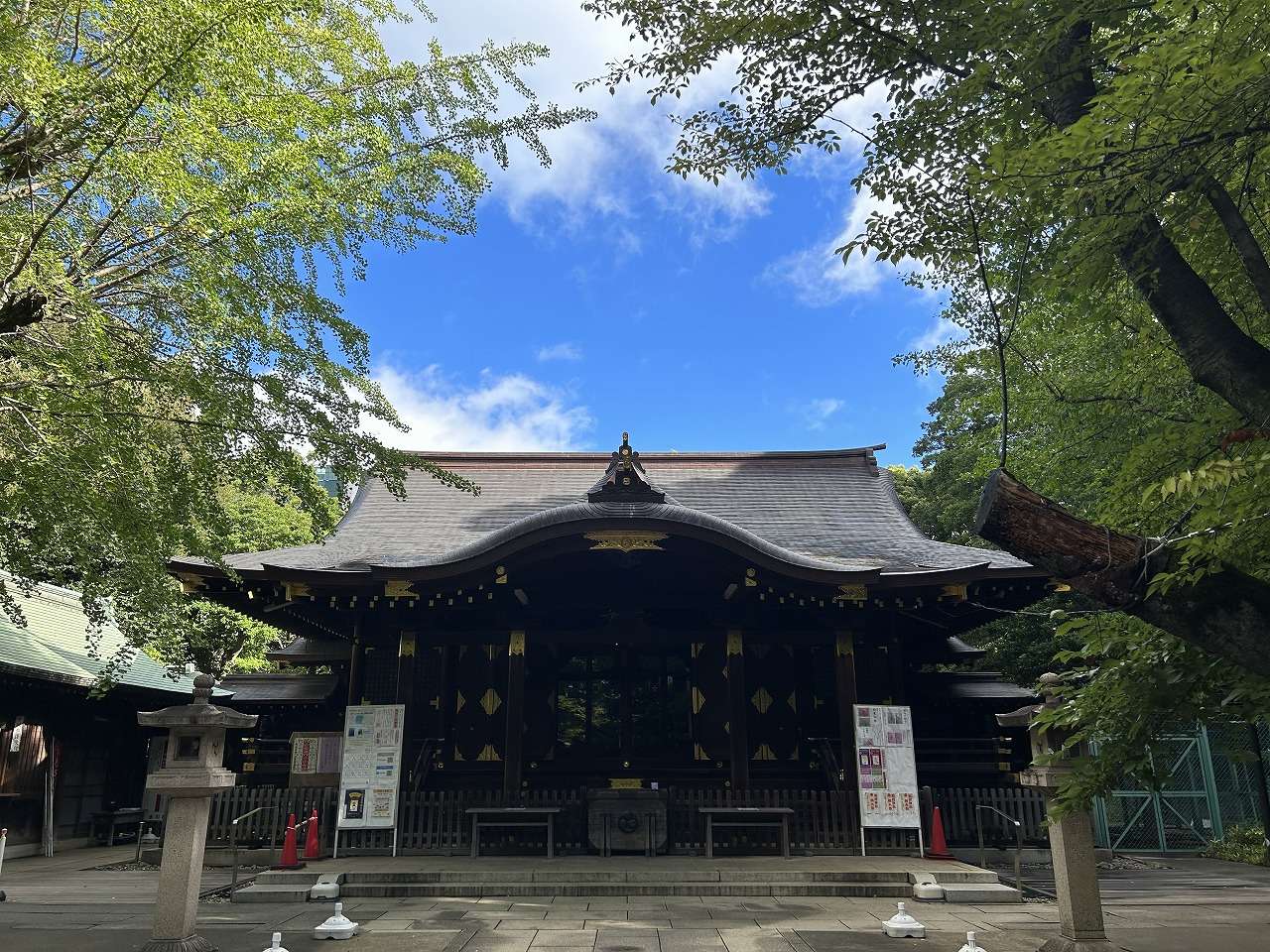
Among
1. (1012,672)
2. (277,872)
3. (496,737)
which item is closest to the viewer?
(277,872)

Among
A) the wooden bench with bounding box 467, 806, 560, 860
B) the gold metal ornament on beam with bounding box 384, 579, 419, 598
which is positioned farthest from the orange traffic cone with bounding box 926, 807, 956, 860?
the gold metal ornament on beam with bounding box 384, 579, 419, 598

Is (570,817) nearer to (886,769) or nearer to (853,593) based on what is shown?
(886,769)

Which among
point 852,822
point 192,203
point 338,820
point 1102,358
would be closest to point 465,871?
point 338,820

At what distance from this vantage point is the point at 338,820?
10.4m

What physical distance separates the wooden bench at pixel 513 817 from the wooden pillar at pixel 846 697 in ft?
13.7

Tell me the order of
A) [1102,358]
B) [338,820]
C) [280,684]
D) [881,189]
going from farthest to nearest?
[280,684]
[1102,358]
[338,820]
[881,189]

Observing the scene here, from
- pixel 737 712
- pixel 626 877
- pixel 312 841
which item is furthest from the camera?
pixel 737 712

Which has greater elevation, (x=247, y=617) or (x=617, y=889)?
(x=247, y=617)

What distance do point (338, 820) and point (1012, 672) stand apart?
1688 cm

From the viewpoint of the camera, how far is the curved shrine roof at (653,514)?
10828 millimetres

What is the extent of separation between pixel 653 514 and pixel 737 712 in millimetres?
3442

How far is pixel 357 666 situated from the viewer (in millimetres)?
12375

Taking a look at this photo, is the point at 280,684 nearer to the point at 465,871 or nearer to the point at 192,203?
the point at 465,871

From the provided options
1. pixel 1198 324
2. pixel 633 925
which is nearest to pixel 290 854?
pixel 633 925
